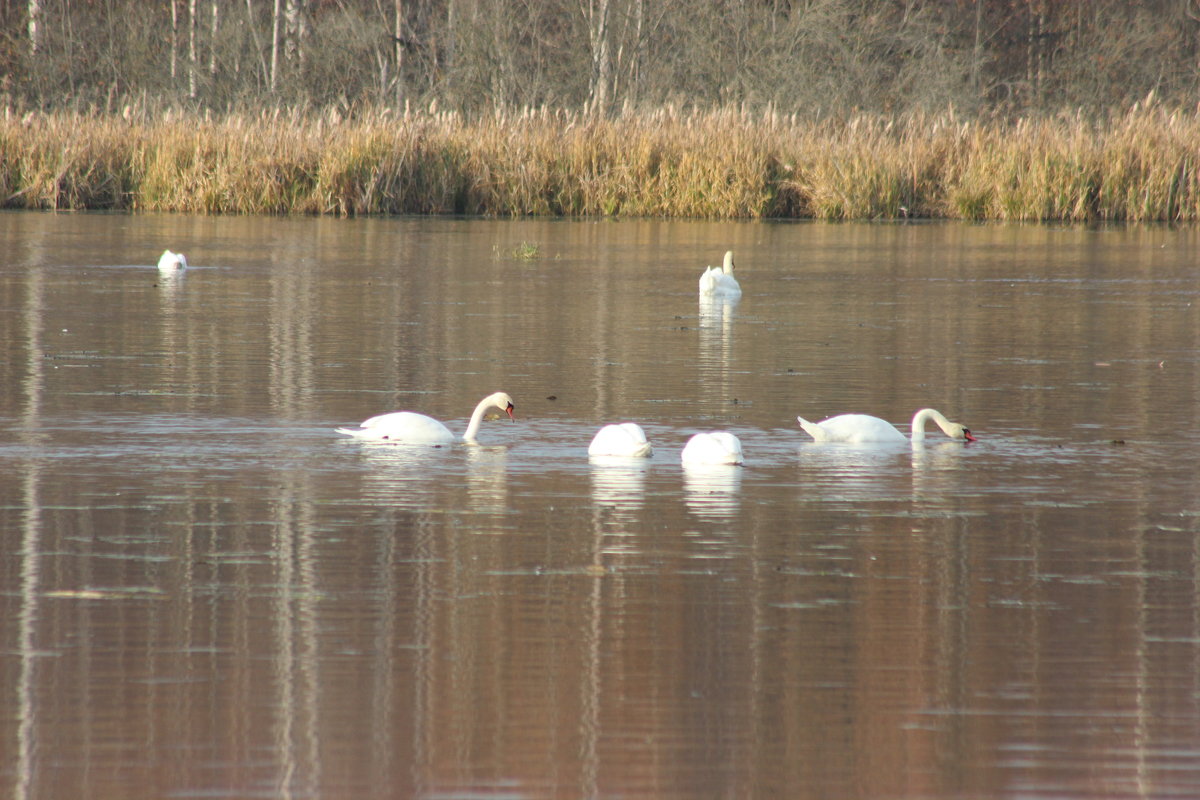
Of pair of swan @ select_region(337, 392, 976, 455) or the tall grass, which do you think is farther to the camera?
the tall grass

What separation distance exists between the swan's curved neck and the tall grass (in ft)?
62.7

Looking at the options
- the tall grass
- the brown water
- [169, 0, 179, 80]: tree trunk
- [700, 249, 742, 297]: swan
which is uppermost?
[169, 0, 179, 80]: tree trunk

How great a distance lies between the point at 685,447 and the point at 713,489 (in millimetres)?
625

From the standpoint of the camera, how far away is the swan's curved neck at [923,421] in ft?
26.0

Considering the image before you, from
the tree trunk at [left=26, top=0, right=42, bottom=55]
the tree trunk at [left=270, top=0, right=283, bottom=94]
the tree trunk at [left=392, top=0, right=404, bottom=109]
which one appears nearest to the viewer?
the tree trunk at [left=392, top=0, right=404, bottom=109]

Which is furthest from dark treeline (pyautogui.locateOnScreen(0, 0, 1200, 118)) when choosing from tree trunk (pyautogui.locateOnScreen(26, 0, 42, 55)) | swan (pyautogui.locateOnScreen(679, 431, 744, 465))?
swan (pyautogui.locateOnScreen(679, 431, 744, 465))

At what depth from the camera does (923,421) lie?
8.02 m

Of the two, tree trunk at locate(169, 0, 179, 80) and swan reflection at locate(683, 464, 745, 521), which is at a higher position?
tree trunk at locate(169, 0, 179, 80)

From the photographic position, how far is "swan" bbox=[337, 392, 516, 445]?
7.78 m

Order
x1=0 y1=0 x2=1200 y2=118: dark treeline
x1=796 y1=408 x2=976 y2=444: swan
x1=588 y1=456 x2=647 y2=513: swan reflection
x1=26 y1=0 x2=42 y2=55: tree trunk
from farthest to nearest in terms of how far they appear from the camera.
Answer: x1=26 y1=0 x2=42 y2=55: tree trunk → x1=0 y1=0 x2=1200 y2=118: dark treeline → x1=796 y1=408 x2=976 y2=444: swan → x1=588 y1=456 x2=647 y2=513: swan reflection

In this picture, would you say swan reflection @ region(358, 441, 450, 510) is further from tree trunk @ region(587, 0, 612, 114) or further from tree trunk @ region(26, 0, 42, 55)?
tree trunk @ region(26, 0, 42, 55)

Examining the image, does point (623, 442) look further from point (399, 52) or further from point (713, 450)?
point (399, 52)

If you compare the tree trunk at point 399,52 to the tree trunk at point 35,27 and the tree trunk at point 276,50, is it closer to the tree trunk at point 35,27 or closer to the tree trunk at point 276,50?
the tree trunk at point 276,50

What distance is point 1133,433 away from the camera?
831cm
